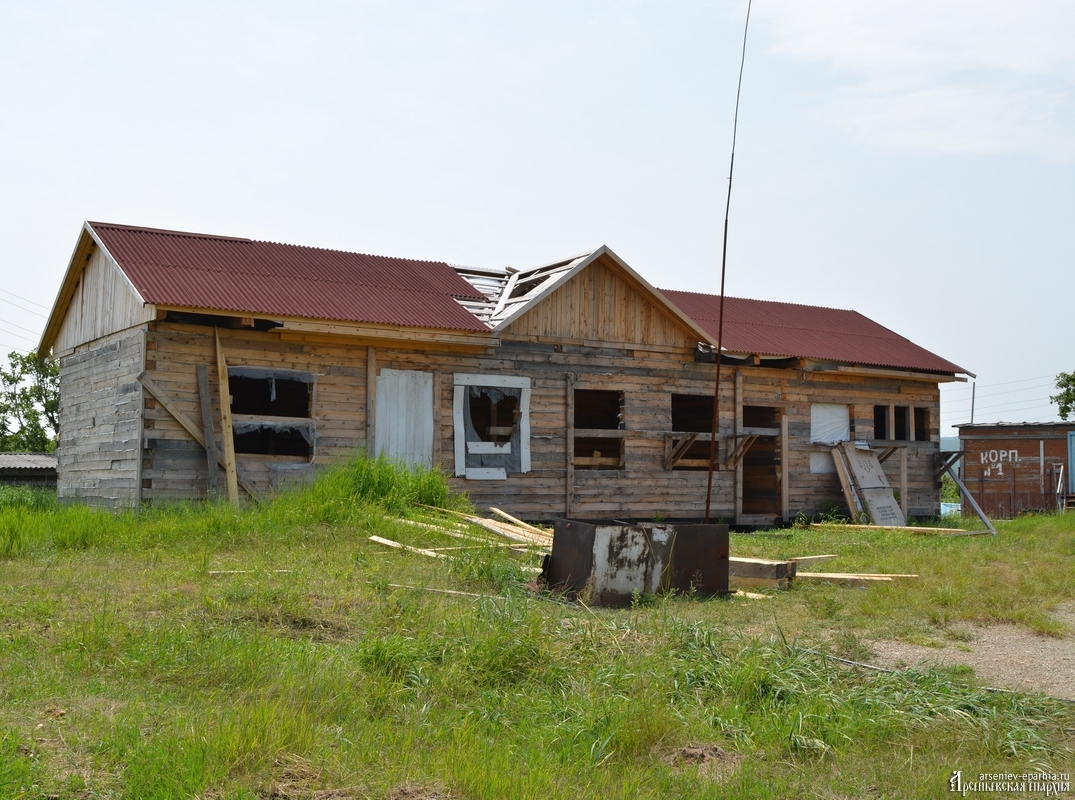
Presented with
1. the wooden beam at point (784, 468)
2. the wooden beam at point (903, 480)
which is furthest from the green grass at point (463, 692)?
the wooden beam at point (903, 480)

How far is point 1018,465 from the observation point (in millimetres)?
33781

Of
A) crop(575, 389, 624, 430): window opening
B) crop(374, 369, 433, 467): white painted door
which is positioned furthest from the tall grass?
crop(575, 389, 624, 430): window opening

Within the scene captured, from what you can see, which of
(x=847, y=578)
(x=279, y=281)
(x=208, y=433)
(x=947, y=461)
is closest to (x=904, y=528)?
(x=947, y=461)

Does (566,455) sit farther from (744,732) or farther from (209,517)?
(744,732)

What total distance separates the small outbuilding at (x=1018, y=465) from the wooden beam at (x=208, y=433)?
25.7 metres

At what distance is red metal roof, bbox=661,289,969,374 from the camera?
2255cm

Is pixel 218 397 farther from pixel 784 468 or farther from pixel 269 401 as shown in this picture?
pixel 784 468

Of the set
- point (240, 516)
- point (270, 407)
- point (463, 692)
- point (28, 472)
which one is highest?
point (270, 407)

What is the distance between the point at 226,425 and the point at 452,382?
412 centimetres

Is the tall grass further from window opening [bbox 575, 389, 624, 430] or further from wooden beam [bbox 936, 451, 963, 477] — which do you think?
wooden beam [bbox 936, 451, 963, 477]

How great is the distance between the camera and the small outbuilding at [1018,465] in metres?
32.6

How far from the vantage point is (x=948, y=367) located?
2542 cm

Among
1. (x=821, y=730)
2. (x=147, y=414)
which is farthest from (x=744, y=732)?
(x=147, y=414)

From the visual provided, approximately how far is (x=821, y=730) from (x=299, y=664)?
3.12m
